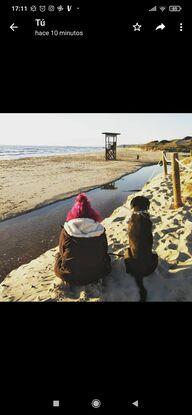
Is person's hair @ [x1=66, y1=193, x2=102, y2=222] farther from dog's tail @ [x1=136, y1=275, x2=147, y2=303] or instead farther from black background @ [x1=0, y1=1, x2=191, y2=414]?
black background @ [x1=0, y1=1, x2=191, y2=414]

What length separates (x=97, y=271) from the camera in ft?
13.0

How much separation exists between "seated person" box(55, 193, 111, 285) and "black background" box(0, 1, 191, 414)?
1.68 meters

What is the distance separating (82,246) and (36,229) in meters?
4.29

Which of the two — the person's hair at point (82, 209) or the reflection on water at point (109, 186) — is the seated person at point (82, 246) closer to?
the person's hair at point (82, 209)

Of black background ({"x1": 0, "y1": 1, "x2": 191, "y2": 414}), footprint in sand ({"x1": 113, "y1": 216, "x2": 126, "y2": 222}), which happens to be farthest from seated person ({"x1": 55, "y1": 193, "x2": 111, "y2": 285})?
footprint in sand ({"x1": 113, "y1": 216, "x2": 126, "y2": 222})

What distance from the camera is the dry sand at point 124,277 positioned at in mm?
3861

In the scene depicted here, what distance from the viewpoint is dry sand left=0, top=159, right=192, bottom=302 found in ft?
12.7

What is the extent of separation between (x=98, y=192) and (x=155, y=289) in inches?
356
